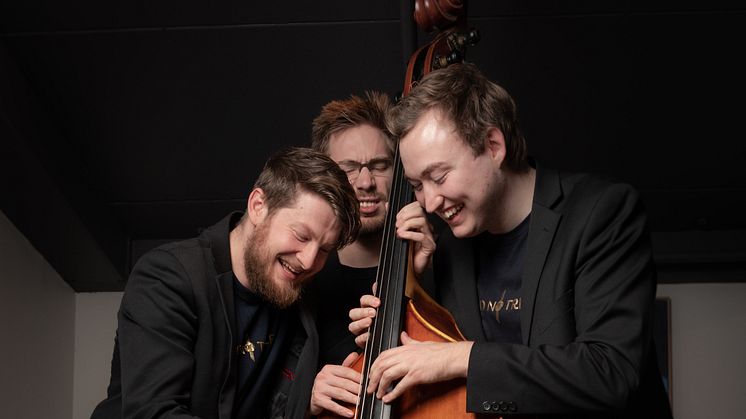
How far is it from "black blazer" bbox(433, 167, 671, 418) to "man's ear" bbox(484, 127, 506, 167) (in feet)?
0.41

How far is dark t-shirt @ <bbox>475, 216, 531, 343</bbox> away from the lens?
2514 mm

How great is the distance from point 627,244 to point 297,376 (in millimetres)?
948

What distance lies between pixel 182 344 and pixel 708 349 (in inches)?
116

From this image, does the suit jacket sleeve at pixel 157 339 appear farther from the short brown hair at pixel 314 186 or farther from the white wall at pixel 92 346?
the white wall at pixel 92 346

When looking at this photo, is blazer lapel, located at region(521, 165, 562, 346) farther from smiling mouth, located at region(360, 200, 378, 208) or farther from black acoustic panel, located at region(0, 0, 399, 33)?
black acoustic panel, located at region(0, 0, 399, 33)

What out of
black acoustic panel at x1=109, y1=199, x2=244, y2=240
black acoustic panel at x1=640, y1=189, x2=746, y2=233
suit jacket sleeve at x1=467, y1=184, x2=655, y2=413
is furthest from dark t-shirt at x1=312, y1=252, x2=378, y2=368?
black acoustic panel at x1=640, y1=189, x2=746, y2=233

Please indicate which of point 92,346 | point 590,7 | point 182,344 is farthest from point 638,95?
point 92,346

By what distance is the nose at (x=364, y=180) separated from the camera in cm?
313

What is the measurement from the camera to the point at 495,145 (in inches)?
98.3

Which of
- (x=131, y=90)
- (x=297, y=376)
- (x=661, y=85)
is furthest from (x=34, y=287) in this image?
(x=661, y=85)

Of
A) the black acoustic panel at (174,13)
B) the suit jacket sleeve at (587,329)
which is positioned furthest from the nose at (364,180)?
the black acoustic panel at (174,13)

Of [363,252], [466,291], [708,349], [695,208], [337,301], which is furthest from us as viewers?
[708,349]

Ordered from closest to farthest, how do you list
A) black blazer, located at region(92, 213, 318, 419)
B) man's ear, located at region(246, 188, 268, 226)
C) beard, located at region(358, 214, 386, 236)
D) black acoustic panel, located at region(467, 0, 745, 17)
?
black blazer, located at region(92, 213, 318, 419) < man's ear, located at region(246, 188, 268, 226) < beard, located at region(358, 214, 386, 236) < black acoustic panel, located at region(467, 0, 745, 17)

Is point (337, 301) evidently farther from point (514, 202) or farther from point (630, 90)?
point (630, 90)
